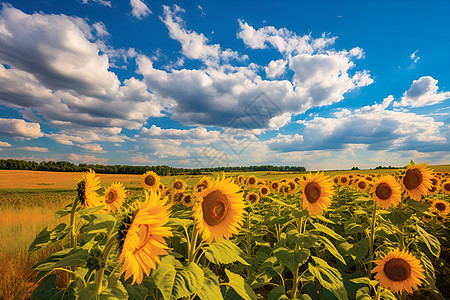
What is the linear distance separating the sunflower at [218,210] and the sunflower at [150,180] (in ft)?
17.1

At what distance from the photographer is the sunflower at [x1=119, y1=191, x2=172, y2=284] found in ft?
5.17

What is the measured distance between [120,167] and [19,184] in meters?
18.0

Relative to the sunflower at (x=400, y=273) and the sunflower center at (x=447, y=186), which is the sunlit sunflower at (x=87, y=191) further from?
the sunflower center at (x=447, y=186)

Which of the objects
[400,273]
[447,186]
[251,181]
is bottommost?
[400,273]

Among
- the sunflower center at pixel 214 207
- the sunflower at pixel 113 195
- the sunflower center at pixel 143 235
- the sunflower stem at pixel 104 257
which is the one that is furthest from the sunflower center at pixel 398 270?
the sunflower at pixel 113 195

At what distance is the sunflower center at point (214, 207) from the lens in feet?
8.49

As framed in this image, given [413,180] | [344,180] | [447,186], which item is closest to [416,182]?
[413,180]

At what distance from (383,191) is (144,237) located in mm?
5737

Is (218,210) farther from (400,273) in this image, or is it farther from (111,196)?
(400,273)

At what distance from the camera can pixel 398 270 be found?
13.9ft

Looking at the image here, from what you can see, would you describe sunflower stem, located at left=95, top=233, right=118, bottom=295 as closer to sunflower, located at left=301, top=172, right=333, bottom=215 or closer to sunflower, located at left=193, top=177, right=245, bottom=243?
sunflower, located at left=193, top=177, right=245, bottom=243

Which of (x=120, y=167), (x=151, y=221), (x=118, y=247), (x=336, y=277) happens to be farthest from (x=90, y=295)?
(x=120, y=167)

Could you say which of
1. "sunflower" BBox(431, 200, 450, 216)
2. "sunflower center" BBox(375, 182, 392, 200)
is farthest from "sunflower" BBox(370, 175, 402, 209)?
"sunflower" BBox(431, 200, 450, 216)

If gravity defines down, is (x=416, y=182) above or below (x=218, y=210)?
above
